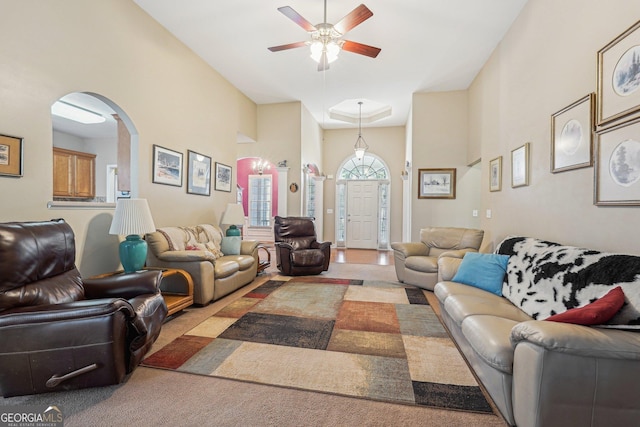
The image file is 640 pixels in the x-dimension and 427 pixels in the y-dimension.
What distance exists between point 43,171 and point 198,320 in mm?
1866

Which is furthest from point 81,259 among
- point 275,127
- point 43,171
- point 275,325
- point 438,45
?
point 438,45

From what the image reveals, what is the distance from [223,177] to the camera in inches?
207

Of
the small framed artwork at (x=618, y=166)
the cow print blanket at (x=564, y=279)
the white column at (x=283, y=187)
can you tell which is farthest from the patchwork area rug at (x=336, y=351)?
Result: the white column at (x=283, y=187)

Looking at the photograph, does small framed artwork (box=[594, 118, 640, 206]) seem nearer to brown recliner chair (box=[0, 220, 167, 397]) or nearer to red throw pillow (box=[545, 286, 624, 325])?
red throw pillow (box=[545, 286, 624, 325])

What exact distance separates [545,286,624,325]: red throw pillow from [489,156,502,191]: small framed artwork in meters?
2.83

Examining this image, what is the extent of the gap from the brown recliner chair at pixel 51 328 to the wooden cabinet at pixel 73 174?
15.2 feet

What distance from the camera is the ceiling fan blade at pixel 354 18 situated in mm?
2594

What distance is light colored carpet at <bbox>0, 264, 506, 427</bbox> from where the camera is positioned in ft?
5.01

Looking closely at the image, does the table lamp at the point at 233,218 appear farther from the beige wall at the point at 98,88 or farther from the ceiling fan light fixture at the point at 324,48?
the ceiling fan light fixture at the point at 324,48

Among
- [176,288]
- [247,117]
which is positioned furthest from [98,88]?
[247,117]

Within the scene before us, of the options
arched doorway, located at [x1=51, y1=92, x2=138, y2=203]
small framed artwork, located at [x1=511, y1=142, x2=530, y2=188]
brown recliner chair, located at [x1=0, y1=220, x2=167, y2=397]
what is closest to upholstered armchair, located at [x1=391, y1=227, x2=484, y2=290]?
small framed artwork, located at [x1=511, y1=142, x2=530, y2=188]

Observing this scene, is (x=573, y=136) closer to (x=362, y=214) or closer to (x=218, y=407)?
(x=218, y=407)

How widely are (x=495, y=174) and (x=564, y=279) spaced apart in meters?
2.63

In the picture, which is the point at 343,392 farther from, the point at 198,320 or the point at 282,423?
the point at 198,320
